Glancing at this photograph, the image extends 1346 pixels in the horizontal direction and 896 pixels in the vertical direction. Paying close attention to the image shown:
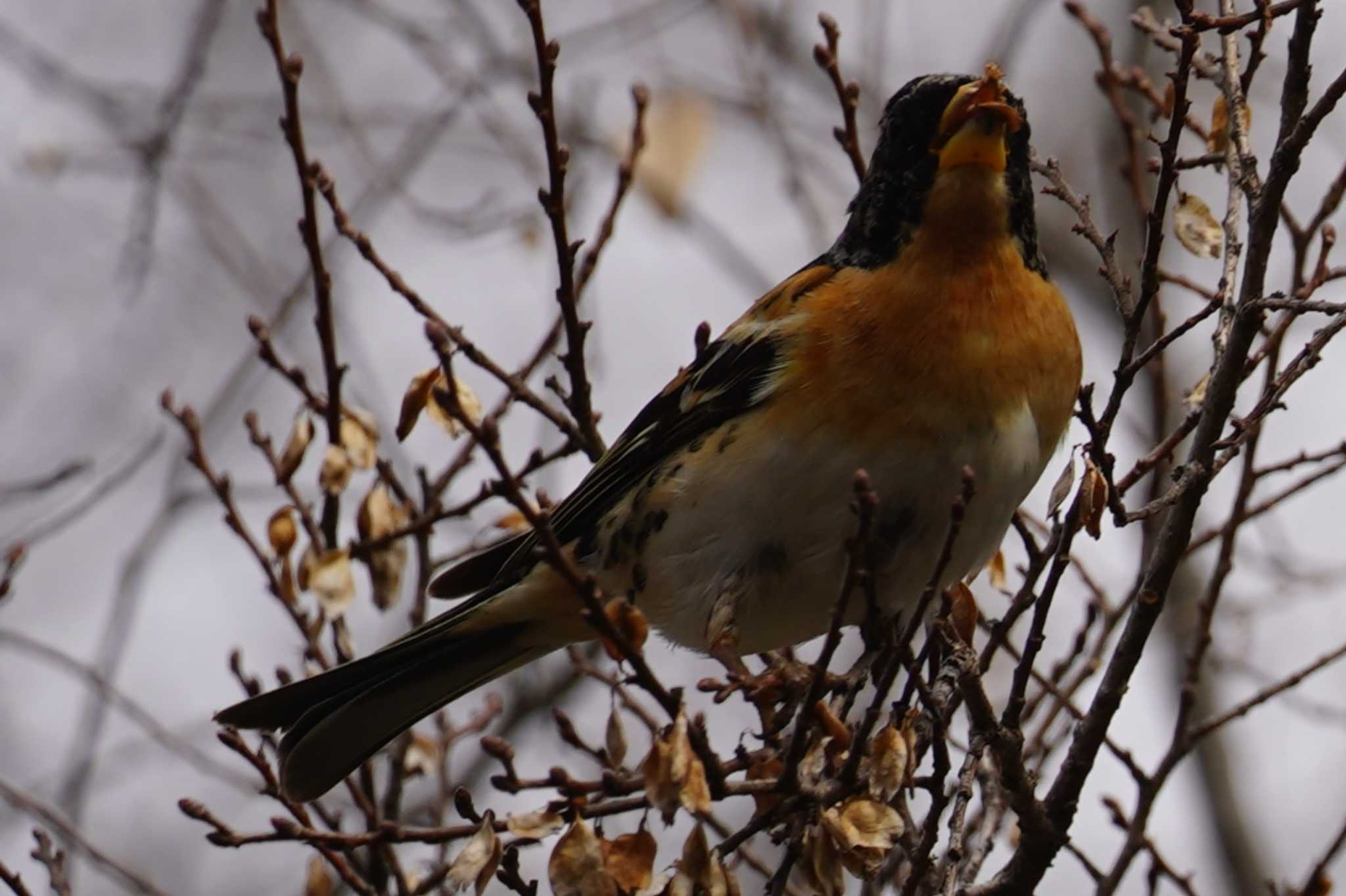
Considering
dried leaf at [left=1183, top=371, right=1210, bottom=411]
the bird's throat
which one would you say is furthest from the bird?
dried leaf at [left=1183, top=371, right=1210, bottom=411]

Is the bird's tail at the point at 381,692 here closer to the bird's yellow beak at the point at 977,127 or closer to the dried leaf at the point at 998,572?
the dried leaf at the point at 998,572

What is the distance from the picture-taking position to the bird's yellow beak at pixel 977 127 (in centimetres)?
391

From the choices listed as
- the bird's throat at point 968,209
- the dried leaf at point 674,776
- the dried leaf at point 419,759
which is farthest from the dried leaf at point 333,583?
the bird's throat at point 968,209

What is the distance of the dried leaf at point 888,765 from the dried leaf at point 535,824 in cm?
56

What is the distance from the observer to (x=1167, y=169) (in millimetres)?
3035

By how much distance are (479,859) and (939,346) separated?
1.61 metres

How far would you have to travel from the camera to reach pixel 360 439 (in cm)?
421

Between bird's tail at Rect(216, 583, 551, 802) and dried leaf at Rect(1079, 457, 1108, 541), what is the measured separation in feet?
5.56

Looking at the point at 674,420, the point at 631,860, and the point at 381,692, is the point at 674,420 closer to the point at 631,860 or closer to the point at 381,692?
the point at 381,692

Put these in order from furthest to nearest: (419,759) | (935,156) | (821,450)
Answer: (419,759) < (935,156) < (821,450)

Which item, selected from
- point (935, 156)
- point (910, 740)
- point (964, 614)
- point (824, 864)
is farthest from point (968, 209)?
point (824, 864)

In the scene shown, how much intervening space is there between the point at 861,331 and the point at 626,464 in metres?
0.74

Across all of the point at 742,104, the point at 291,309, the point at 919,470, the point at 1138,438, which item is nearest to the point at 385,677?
the point at 919,470

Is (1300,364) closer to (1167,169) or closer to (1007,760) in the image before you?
(1167,169)
